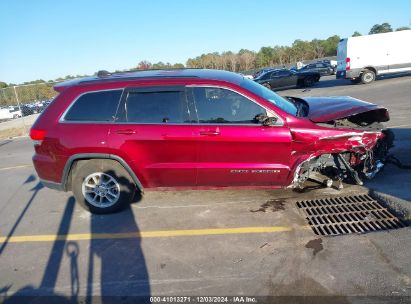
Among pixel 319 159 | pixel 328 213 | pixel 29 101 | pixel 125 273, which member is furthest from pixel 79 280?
pixel 29 101

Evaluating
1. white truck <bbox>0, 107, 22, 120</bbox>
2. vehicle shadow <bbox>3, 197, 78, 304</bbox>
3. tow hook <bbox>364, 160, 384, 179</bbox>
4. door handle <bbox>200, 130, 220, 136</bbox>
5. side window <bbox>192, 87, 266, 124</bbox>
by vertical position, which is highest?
side window <bbox>192, 87, 266, 124</bbox>

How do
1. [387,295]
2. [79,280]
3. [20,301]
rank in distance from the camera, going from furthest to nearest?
1. [79,280]
2. [20,301]
3. [387,295]

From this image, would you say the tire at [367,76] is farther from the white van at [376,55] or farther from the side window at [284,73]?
the side window at [284,73]

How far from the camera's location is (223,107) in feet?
14.3

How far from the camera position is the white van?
17.7 m

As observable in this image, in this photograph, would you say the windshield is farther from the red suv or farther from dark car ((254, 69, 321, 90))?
dark car ((254, 69, 321, 90))

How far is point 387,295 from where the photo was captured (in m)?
2.84

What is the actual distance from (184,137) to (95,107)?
1307 mm

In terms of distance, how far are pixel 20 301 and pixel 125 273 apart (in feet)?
3.19

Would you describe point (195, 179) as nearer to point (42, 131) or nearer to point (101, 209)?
point (101, 209)

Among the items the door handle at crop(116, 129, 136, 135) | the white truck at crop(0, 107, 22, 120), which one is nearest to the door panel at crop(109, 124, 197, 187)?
the door handle at crop(116, 129, 136, 135)

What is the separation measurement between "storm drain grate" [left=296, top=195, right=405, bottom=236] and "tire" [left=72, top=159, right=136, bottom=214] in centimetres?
244

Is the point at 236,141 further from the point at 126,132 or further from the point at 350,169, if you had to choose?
the point at 350,169

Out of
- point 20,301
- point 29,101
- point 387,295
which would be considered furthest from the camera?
point 29,101
